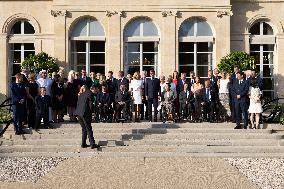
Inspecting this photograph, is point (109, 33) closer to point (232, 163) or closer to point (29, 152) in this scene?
point (29, 152)

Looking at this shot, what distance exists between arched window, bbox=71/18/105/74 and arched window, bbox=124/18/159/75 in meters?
1.23

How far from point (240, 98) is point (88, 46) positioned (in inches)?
423

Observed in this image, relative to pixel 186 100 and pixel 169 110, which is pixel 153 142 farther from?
pixel 186 100

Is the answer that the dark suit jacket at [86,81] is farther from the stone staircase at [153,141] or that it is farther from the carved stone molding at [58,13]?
the carved stone molding at [58,13]

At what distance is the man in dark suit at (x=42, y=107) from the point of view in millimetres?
17094

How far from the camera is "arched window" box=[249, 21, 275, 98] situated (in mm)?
27172

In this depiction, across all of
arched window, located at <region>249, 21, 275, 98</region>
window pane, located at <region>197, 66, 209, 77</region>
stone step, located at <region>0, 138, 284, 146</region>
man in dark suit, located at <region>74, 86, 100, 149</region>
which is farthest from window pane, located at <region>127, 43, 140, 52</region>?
man in dark suit, located at <region>74, 86, 100, 149</region>

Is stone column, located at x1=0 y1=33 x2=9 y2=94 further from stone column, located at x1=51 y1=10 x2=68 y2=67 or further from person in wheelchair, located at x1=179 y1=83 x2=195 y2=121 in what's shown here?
person in wheelchair, located at x1=179 y1=83 x2=195 y2=121

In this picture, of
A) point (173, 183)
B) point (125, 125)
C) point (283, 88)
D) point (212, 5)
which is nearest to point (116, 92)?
point (125, 125)

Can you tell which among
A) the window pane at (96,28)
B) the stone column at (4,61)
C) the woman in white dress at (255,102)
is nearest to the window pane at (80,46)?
the window pane at (96,28)

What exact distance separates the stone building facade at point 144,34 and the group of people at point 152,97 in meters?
6.75

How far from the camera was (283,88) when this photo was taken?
1066 inches

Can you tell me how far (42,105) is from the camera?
17.2 m

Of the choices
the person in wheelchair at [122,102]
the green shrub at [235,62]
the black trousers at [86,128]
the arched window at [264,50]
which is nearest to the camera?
the black trousers at [86,128]
